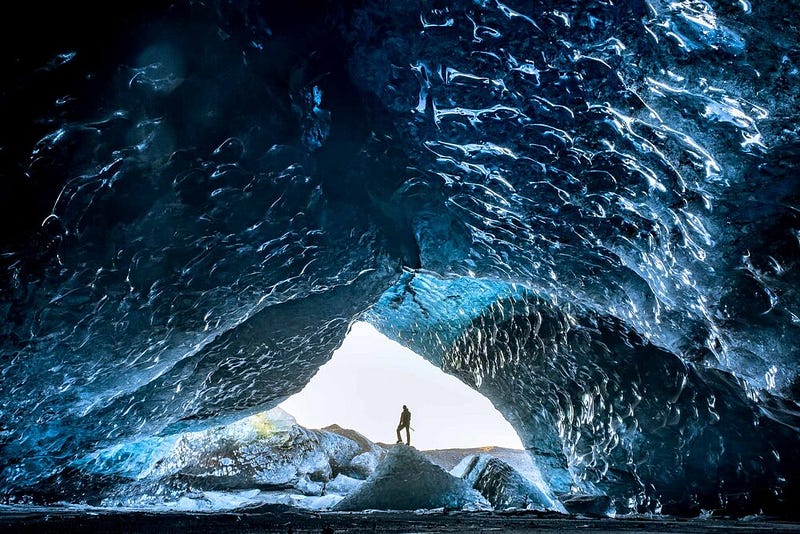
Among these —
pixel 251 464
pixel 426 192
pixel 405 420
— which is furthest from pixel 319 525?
pixel 251 464

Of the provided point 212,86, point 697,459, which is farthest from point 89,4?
point 697,459

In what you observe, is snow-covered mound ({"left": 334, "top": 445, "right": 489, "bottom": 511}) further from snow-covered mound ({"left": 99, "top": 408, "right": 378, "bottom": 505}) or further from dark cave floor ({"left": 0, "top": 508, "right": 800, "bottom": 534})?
snow-covered mound ({"left": 99, "top": 408, "right": 378, "bottom": 505})

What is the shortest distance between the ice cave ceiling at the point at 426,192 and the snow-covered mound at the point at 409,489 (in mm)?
1870

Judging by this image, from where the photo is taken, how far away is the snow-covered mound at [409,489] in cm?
523

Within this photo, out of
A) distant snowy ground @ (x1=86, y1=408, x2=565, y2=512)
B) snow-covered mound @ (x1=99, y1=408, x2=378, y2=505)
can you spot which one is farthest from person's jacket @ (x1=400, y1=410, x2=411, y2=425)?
snow-covered mound @ (x1=99, y1=408, x2=378, y2=505)

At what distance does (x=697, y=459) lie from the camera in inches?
163

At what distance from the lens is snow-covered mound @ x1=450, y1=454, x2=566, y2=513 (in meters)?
6.69

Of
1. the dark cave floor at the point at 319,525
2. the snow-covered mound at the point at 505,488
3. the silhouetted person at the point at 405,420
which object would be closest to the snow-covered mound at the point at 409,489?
the snow-covered mound at the point at 505,488

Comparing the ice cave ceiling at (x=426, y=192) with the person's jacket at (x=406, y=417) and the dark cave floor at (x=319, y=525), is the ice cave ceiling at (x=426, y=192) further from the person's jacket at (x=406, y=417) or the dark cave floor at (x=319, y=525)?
the person's jacket at (x=406, y=417)

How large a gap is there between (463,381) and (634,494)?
3.26 metres

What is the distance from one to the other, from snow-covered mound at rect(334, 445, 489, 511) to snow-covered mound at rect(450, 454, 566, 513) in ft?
3.32

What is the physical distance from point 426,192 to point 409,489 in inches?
144

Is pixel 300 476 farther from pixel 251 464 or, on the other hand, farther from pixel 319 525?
pixel 319 525

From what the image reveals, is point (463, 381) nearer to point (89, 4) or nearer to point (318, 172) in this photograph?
point (318, 172)
